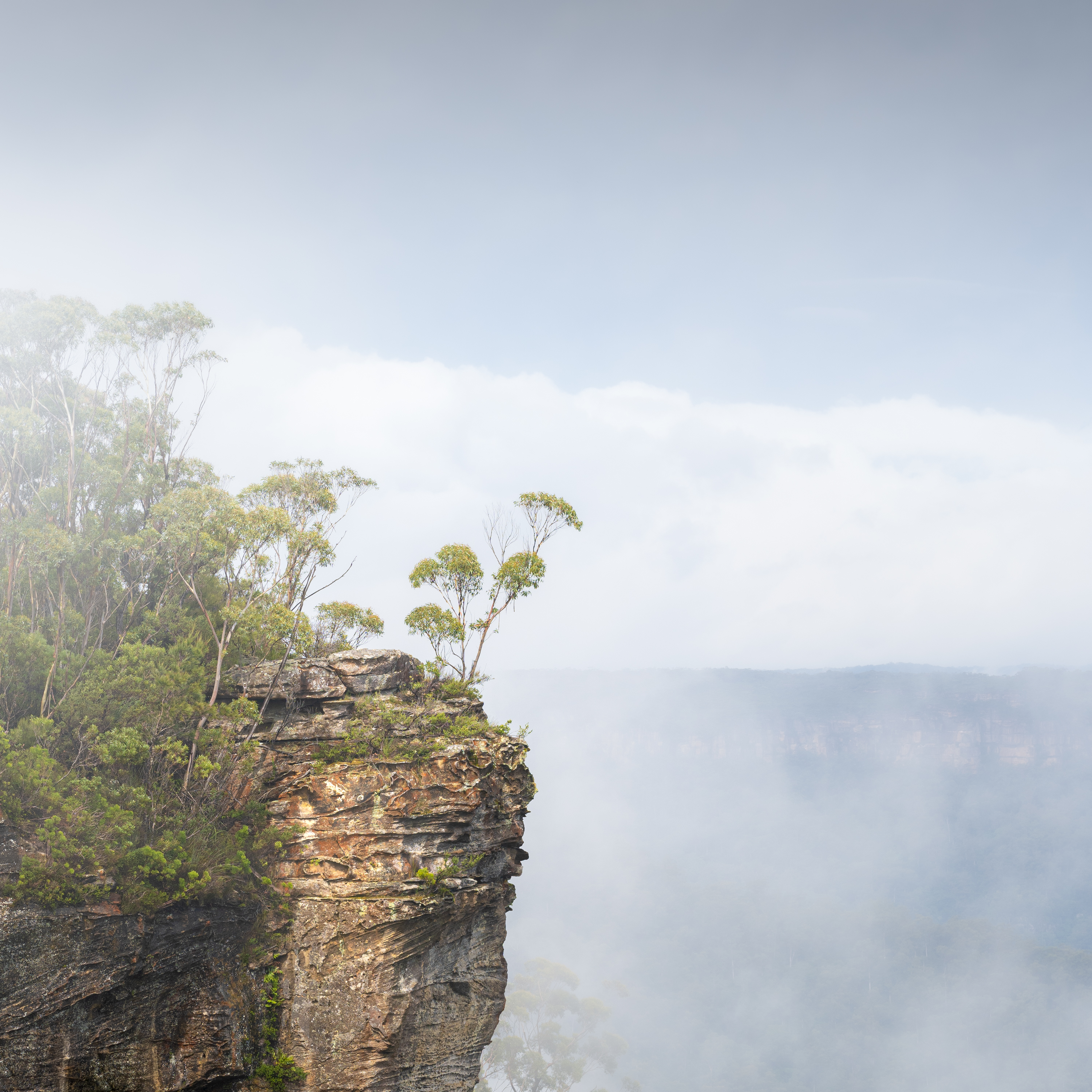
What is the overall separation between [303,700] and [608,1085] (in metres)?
128

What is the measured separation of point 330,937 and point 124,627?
11.7 metres

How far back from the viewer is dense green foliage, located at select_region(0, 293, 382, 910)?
1969cm

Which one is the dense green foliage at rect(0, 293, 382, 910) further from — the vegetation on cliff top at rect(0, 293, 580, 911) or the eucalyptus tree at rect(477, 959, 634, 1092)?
the eucalyptus tree at rect(477, 959, 634, 1092)

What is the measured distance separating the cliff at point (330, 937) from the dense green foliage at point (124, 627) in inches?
39.5

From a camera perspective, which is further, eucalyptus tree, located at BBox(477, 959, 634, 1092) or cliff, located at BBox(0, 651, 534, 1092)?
eucalyptus tree, located at BBox(477, 959, 634, 1092)

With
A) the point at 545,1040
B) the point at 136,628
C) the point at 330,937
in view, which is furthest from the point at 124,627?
the point at 545,1040

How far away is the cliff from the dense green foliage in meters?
1.00

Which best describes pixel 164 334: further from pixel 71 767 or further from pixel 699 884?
pixel 699 884

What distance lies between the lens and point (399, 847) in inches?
894

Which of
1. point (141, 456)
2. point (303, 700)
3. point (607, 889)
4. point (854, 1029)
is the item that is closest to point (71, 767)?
point (303, 700)

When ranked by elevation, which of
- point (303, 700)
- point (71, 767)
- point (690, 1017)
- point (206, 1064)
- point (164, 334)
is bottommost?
point (690, 1017)

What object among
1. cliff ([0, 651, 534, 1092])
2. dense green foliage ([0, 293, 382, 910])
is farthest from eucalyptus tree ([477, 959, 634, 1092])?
dense green foliage ([0, 293, 382, 910])

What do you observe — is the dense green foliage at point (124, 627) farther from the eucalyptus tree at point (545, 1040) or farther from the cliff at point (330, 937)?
the eucalyptus tree at point (545, 1040)

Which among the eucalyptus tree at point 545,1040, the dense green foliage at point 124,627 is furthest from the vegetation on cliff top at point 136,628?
the eucalyptus tree at point 545,1040
